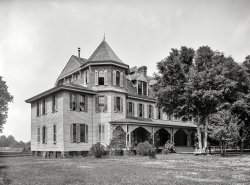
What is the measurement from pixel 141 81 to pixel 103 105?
8847mm

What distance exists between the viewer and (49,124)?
34062 mm

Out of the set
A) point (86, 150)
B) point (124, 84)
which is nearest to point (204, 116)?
point (124, 84)

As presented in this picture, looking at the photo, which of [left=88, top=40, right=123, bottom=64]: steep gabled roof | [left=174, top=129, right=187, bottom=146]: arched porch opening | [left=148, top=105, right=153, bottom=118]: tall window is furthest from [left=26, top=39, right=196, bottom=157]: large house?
[left=174, top=129, right=187, bottom=146]: arched porch opening

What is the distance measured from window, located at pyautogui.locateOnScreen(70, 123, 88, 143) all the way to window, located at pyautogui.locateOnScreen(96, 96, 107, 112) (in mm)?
2604

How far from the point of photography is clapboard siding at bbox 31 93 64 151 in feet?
104

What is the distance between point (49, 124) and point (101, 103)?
6302mm

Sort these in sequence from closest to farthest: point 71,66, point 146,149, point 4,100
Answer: point 146,149 → point 71,66 → point 4,100

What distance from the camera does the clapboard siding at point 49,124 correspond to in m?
31.7

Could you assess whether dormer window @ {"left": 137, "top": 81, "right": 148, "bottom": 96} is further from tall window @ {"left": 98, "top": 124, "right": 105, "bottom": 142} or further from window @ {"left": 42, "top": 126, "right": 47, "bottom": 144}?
window @ {"left": 42, "top": 126, "right": 47, "bottom": 144}

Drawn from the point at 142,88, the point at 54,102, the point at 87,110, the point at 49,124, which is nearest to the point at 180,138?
the point at 142,88

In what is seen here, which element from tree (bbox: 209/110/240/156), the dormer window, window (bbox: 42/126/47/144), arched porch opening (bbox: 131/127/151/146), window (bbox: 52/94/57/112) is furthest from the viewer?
the dormer window

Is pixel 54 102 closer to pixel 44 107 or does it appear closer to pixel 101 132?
pixel 44 107

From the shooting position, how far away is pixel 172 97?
35.8 meters

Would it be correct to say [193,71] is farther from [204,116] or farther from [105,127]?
[105,127]
